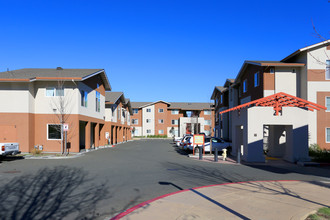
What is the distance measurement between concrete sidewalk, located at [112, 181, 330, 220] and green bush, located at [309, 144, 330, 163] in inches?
350

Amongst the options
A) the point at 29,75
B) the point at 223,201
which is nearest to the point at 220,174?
the point at 223,201

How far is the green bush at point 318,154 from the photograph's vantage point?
58.5ft

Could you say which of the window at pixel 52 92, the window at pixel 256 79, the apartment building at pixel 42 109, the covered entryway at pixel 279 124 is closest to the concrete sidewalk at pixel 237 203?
the covered entryway at pixel 279 124

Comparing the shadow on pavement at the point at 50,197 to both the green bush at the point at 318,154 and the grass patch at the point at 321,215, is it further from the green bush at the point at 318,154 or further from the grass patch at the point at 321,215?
the green bush at the point at 318,154

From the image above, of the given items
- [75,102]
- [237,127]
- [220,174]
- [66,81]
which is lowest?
[220,174]

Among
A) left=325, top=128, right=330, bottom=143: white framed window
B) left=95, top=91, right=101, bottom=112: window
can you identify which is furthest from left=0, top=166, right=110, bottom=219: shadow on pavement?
left=95, top=91, right=101, bottom=112: window

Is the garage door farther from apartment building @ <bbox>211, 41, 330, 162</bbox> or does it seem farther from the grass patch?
the grass patch

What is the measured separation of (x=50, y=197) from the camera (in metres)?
8.34

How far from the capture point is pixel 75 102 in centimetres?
2500

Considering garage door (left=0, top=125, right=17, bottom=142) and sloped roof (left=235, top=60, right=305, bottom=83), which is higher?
sloped roof (left=235, top=60, right=305, bottom=83)

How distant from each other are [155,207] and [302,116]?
14.1m

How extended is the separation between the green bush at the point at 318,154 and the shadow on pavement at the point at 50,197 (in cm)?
1433

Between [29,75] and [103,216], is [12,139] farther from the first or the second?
[103,216]

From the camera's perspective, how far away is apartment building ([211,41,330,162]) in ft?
58.6
